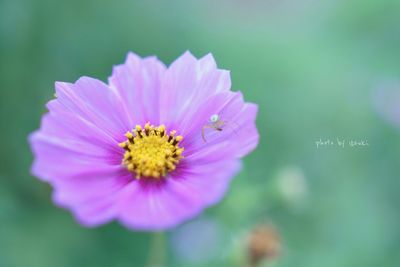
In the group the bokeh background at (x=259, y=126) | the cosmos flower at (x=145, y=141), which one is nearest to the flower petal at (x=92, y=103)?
the cosmos flower at (x=145, y=141)

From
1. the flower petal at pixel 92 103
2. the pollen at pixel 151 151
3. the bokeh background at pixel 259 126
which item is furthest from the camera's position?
the bokeh background at pixel 259 126

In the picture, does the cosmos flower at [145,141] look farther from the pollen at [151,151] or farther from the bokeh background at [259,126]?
the bokeh background at [259,126]

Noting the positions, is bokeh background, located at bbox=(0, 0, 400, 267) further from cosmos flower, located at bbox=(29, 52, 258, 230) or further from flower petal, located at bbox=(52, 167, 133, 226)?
flower petal, located at bbox=(52, 167, 133, 226)

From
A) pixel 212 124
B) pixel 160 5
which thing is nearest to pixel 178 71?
pixel 212 124

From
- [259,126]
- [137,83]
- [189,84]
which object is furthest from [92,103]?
[259,126]

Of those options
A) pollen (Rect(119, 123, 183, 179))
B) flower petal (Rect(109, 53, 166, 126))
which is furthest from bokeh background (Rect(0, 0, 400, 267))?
flower petal (Rect(109, 53, 166, 126))

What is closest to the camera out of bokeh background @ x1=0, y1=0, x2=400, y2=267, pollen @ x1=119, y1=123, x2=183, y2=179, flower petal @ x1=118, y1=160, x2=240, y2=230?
flower petal @ x1=118, y1=160, x2=240, y2=230

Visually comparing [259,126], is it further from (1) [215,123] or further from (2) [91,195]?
(2) [91,195]
